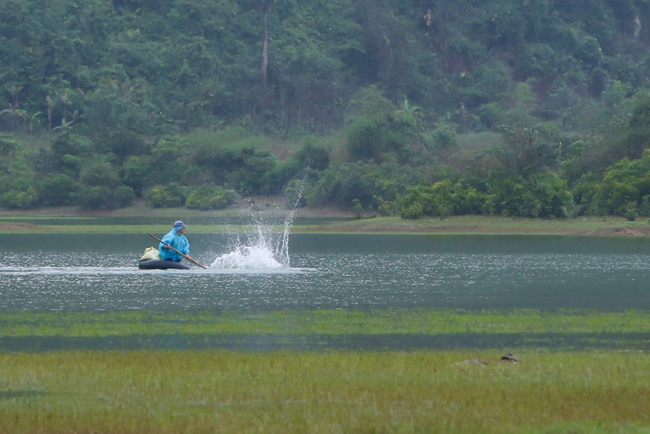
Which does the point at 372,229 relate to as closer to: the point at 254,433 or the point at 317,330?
the point at 317,330

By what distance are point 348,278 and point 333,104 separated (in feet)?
219

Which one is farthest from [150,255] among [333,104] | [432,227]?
[333,104]

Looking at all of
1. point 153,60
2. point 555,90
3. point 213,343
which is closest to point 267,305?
point 213,343

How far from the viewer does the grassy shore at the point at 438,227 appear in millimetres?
58844

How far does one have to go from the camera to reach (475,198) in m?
63.3

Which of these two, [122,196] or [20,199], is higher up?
[122,196]

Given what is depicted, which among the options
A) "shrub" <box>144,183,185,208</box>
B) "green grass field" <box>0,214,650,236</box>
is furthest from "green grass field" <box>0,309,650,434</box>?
"shrub" <box>144,183,185,208</box>

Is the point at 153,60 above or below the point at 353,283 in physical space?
above

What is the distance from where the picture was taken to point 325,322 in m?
23.8

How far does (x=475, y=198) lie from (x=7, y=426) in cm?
5205

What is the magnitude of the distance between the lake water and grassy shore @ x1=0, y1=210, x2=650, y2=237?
5.60 m

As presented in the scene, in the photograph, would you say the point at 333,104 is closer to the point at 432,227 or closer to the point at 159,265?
the point at 432,227

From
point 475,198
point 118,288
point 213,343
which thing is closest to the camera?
point 213,343

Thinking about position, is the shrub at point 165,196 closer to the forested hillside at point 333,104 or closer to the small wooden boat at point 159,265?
the forested hillside at point 333,104
